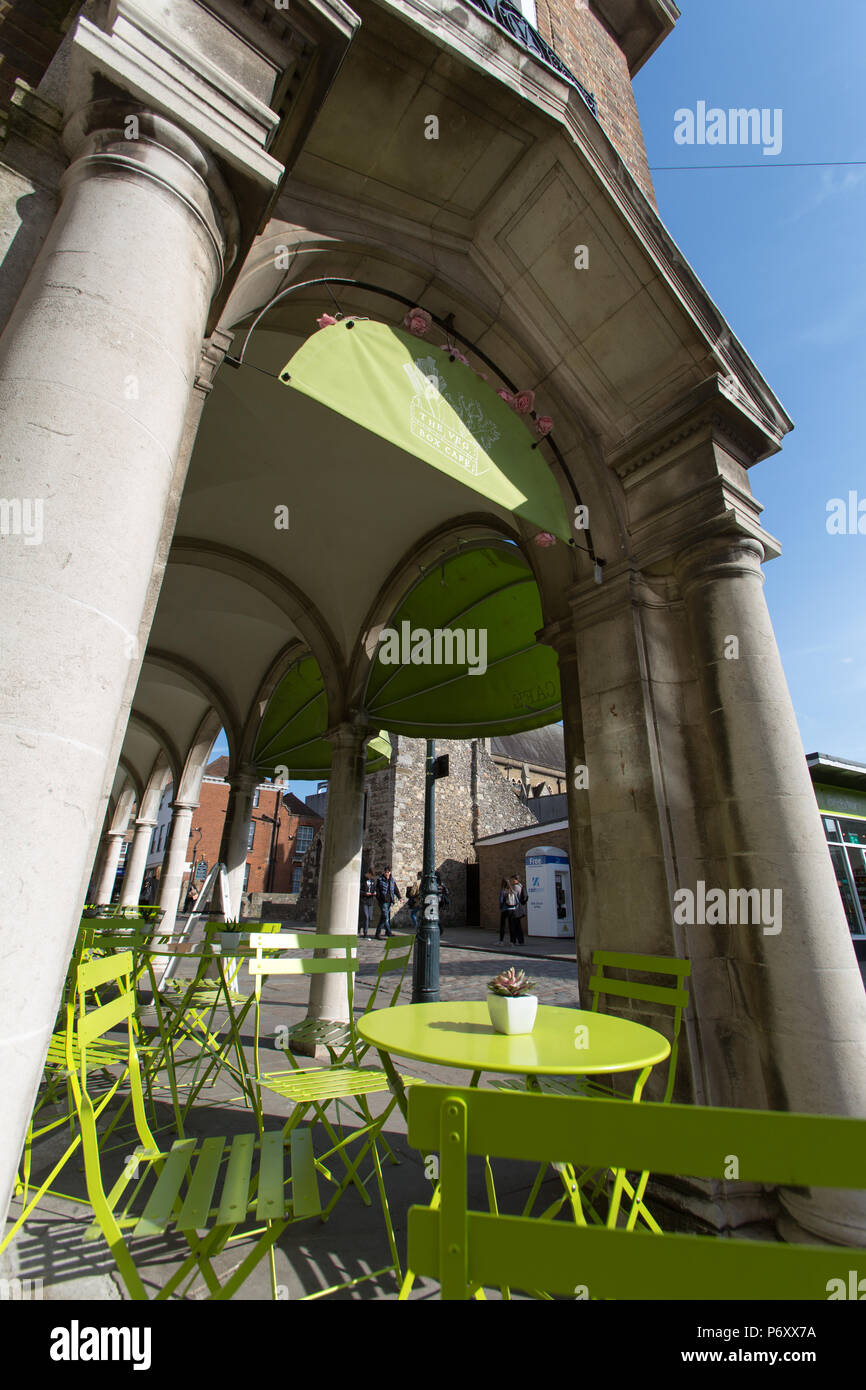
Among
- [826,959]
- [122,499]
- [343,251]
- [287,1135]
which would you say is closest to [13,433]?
[122,499]

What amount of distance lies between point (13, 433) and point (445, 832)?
2317 centimetres

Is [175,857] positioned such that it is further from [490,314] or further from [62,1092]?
[490,314]

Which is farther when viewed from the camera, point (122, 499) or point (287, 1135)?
point (287, 1135)

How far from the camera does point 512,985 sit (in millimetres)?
2232

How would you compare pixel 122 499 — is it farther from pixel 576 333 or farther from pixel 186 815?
pixel 186 815

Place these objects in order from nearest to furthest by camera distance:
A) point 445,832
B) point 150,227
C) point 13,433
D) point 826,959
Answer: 1. point 13,433
2. point 150,227
3. point 826,959
4. point 445,832

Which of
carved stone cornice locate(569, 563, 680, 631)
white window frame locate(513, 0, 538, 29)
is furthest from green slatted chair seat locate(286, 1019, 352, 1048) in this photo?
white window frame locate(513, 0, 538, 29)

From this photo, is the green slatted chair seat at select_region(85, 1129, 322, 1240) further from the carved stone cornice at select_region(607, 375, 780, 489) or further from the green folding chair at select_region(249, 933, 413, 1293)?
the carved stone cornice at select_region(607, 375, 780, 489)

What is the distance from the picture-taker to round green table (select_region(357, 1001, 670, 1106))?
1696 millimetres

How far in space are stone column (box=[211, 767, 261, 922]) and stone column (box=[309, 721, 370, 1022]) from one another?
11.1 feet

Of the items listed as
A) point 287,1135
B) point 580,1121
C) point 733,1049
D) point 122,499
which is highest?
point 122,499

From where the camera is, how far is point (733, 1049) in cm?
312

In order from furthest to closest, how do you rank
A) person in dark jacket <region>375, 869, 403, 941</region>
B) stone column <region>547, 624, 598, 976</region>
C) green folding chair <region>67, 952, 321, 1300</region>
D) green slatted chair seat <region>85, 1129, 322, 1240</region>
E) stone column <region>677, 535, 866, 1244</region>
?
person in dark jacket <region>375, 869, 403, 941</region> < stone column <region>547, 624, 598, 976</region> < stone column <region>677, 535, 866, 1244</region> < green slatted chair seat <region>85, 1129, 322, 1240</region> < green folding chair <region>67, 952, 321, 1300</region>

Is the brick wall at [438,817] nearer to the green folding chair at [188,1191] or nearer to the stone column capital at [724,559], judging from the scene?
the stone column capital at [724,559]
